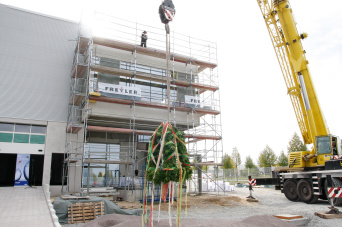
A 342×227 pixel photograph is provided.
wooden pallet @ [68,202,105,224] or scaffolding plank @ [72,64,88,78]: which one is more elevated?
scaffolding plank @ [72,64,88,78]

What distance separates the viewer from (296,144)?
1247 inches

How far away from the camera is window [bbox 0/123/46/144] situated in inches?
661

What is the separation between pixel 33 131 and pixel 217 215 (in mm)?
12832

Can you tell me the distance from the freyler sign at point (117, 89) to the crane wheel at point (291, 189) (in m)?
10.5

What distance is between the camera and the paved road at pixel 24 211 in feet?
25.5

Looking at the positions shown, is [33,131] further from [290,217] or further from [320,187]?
[320,187]

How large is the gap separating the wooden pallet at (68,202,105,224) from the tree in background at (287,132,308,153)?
27.0 m

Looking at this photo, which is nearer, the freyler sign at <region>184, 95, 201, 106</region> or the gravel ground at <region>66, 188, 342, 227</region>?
the gravel ground at <region>66, 188, 342, 227</region>

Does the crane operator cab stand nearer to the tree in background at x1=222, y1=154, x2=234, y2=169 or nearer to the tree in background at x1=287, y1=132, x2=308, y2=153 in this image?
the tree in background at x1=287, y1=132, x2=308, y2=153

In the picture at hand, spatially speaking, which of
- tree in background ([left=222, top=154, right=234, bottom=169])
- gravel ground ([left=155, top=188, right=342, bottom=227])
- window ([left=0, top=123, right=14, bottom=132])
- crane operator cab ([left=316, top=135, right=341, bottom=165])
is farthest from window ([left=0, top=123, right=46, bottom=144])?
tree in background ([left=222, top=154, right=234, bottom=169])

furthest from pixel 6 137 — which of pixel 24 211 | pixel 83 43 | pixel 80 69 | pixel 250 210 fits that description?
pixel 250 210

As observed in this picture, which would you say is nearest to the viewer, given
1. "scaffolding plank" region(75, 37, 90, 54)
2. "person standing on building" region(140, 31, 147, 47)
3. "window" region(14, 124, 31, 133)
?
"window" region(14, 124, 31, 133)

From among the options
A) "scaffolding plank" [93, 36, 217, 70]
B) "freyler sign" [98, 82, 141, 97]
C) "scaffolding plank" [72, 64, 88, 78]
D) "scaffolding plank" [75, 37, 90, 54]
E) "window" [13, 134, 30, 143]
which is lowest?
"window" [13, 134, 30, 143]

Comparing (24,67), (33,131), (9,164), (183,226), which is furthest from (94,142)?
(183,226)
